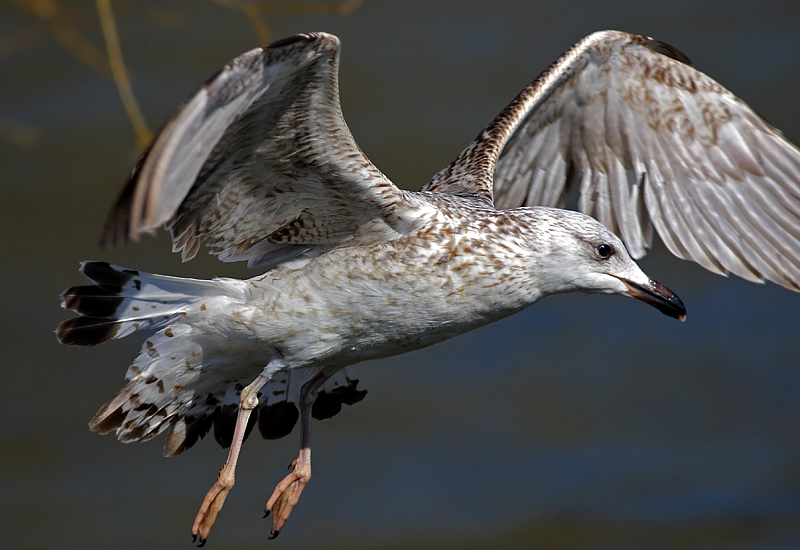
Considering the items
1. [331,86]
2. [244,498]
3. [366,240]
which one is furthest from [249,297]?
[244,498]

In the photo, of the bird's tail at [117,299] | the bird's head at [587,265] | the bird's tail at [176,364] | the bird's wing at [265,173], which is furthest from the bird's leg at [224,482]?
the bird's head at [587,265]

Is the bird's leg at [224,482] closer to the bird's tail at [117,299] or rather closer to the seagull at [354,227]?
the seagull at [354,227]

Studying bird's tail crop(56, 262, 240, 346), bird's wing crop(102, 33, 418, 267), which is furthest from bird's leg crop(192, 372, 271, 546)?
bird's wing crop(102, 33, 418, 267)

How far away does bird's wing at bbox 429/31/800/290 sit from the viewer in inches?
225

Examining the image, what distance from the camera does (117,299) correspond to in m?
4.94

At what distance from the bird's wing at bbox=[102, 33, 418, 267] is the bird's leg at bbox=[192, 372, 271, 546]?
557mm

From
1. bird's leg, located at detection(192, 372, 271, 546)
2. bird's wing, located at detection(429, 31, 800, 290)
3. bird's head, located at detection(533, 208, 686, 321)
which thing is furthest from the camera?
bird's wing, located at detection(429, 31, 800, 290)

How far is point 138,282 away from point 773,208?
3.13 m

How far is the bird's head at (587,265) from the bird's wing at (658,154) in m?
0.93

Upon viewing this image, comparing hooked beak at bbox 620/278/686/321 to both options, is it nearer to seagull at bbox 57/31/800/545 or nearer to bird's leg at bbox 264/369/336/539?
seagull at bbox 57/31/800/545

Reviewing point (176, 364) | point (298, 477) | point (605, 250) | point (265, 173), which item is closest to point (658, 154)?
point (605, 250)

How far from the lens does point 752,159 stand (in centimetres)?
587

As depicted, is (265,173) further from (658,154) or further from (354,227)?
(658,154)

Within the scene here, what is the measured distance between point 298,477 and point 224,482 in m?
0.47
